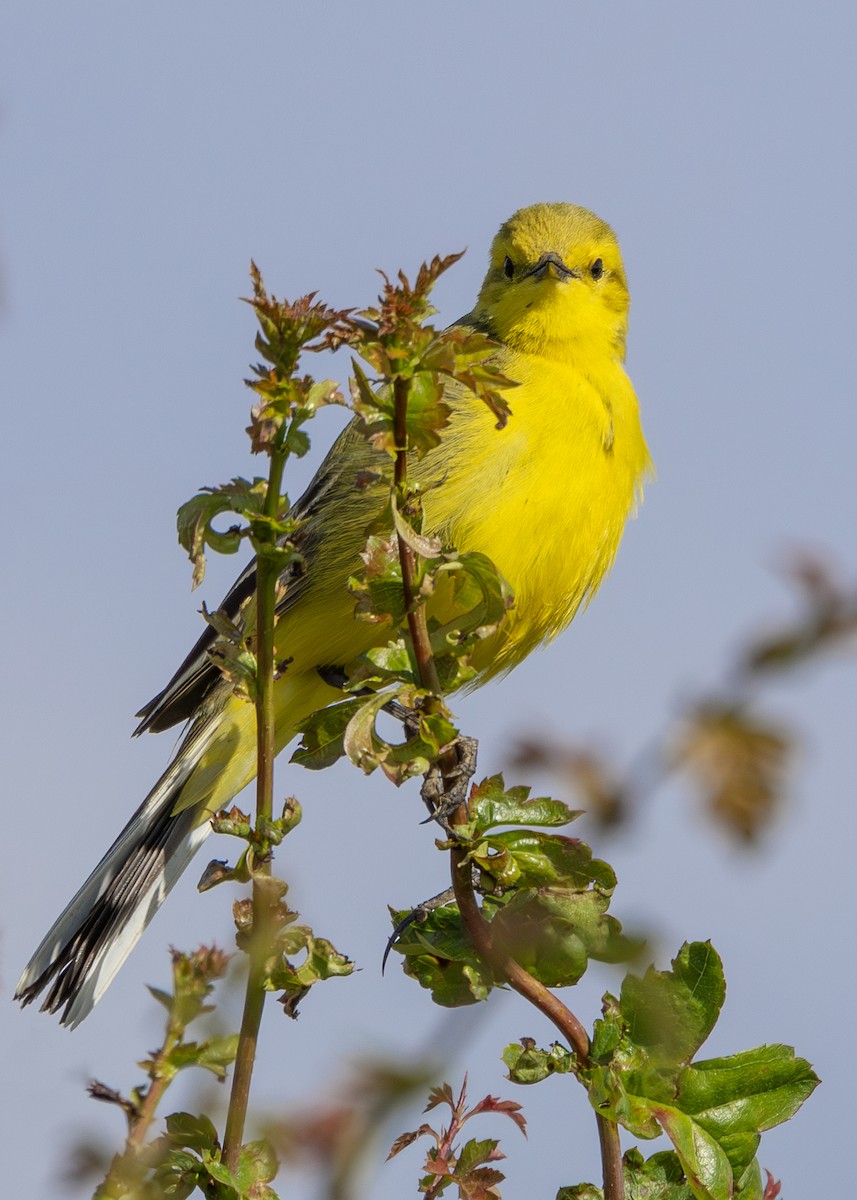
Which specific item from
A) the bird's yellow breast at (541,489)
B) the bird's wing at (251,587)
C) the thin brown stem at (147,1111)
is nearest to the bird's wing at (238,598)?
the bird's wing at (251,587)

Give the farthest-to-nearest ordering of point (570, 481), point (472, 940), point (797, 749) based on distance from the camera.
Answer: point (570, 481)
point (472, 940)
point (797, 749)

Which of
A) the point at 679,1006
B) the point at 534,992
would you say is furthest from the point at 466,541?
the point at 534,992

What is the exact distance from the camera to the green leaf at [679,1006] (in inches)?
84.6

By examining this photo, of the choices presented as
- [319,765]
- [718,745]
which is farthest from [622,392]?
[718,745]

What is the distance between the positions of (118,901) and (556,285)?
312 cm

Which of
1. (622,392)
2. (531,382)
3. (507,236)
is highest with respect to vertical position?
(507,236)

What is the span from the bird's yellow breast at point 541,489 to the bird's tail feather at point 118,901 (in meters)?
1.31

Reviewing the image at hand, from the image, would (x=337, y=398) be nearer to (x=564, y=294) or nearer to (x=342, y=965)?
(x=342, y=965)

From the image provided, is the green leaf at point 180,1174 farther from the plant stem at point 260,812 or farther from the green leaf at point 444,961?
the green leaf at point 444,961

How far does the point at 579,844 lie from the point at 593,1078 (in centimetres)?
41

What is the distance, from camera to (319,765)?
2.52 metres

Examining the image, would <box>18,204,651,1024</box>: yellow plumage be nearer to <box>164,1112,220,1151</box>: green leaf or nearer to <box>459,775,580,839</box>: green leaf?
<box>459,775,580,839</box>: green leaf

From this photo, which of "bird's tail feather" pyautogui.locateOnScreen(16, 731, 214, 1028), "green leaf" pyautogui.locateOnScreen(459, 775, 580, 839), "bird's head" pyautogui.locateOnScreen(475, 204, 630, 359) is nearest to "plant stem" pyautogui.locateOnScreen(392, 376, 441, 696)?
"green leaf" pyautogui.locateOnScreen(459, 775, 580, 839)

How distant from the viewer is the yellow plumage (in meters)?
5.06
